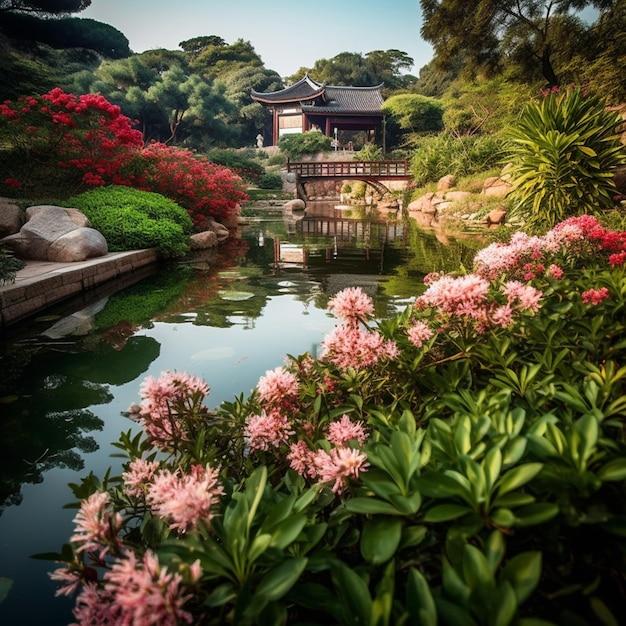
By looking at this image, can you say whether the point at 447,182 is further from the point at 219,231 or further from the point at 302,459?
the point at 302,459

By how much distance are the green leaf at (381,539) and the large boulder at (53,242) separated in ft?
19.6

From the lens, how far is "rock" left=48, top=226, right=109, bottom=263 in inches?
226

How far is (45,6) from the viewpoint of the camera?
17.6m

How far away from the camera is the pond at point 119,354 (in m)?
1.65

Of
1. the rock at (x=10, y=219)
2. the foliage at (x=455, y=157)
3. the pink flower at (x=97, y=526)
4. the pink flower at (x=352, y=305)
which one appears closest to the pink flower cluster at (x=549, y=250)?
the pink flower at (x=352, y=305)

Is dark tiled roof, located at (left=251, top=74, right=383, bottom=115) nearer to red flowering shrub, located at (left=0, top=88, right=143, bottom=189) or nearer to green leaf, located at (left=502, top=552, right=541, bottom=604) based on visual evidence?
red flowering shrub, located at (left=0, top=88, right=143, bottom=189)

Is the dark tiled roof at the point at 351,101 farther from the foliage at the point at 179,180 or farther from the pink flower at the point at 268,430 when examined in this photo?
the pink flower at the point at 268,430

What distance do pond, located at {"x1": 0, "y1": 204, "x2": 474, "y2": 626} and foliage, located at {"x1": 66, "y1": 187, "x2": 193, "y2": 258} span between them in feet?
1.74

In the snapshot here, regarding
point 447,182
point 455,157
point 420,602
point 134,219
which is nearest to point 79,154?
point 134,219

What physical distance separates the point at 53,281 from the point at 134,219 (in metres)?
2.81

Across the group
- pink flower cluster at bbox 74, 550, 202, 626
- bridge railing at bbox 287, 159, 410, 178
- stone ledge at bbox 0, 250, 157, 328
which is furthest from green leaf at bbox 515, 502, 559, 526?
bridge railing at bbox 287, 159, 410, 178

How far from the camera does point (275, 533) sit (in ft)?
2.36

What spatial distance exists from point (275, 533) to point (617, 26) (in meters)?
14.8

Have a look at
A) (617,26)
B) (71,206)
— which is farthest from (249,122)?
(71,206)
